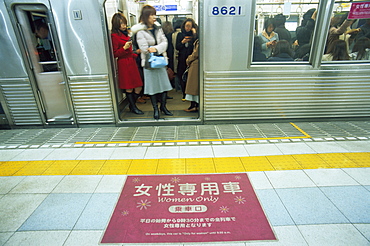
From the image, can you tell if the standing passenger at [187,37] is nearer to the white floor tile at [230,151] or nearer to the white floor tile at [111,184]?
the white floor tile at [230,151]

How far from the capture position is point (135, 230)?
2.05m

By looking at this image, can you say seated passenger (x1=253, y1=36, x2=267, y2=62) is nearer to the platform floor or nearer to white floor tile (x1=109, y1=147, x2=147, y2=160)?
the platform floor

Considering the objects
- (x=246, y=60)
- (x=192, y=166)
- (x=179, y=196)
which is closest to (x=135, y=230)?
(x=179, y=196)

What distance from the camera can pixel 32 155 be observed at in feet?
11.3

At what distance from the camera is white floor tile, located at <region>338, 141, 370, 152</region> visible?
10.9ft

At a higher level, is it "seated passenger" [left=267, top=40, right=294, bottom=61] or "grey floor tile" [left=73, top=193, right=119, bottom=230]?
"seated passenger" [left=267, top=40, right=294, bottom=61]

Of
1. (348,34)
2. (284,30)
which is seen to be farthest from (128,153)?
(348,34)

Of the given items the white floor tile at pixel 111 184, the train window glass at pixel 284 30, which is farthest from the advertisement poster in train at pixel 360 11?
the white floor tile at pixel 111 184

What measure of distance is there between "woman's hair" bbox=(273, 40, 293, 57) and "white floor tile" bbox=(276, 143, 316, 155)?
5.56ft

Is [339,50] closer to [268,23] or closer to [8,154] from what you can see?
[268,23]

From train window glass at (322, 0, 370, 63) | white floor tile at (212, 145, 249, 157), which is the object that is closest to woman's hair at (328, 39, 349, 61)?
train window glass at (322, 0, 370, 63)

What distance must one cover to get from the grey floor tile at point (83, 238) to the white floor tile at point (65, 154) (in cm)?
156

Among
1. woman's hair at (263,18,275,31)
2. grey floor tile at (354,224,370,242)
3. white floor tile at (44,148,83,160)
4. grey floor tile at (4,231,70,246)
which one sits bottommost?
grey floor tile at (354,224,370,242)

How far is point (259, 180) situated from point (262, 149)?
2.73 feet
